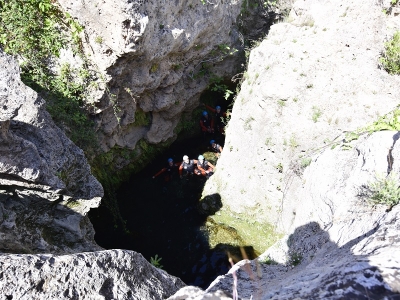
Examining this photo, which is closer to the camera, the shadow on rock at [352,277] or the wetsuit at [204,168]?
the shadow on rock at [352,277]

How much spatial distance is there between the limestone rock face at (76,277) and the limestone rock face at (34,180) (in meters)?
2.29

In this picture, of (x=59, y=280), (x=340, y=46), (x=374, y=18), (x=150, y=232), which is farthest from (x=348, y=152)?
(x=150, y=232)

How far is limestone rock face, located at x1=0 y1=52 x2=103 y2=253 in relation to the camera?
552cm

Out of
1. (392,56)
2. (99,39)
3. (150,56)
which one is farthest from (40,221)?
(392,56)

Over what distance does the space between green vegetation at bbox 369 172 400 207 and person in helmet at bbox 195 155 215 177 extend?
8.82 m

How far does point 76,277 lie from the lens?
131 inches

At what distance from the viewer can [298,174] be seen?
27.0 feet

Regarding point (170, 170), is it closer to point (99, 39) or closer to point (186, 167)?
point (186, 167)

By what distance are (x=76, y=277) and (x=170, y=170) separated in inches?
395

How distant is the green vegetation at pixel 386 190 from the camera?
421 centimetres

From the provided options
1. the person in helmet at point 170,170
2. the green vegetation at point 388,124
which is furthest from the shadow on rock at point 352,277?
the person in helmet at point 170,170

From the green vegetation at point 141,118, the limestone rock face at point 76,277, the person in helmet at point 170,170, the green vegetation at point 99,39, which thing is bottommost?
the person in helmet at point 170,170

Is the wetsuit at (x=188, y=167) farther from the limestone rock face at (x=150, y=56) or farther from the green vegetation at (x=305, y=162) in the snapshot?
the green vegetation at (x=305, y=162)

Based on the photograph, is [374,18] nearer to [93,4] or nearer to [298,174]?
[298,174]
